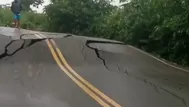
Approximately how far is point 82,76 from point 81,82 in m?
0.75

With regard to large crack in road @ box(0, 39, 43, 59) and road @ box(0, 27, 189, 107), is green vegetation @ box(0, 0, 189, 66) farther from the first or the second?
large crack in road @ box(0, 39, 43, 59)

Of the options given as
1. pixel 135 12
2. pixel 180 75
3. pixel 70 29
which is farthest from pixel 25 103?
pixel 70 29

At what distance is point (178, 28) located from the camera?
50.6 feet

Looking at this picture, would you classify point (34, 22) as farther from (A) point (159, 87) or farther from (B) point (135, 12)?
(A) point (159, 87)

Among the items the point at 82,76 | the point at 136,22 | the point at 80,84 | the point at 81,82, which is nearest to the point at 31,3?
the point at 136,22

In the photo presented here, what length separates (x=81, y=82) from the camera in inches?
393

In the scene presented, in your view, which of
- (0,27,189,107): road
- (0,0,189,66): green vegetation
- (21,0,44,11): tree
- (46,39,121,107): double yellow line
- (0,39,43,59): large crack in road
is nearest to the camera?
(46,39,121,107): double yellow line

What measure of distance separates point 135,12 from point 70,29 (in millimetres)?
10319

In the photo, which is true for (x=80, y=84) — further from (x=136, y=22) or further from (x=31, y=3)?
(x=31, y=3)

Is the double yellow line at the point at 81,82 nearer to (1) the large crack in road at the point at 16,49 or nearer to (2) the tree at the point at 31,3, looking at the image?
(1) the large crack in road at the point at 16,49

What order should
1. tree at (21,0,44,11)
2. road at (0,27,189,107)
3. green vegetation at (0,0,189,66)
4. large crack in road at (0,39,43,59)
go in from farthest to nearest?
tree at (21,0,44,11), green vegetation at (0,0,189,66), large crack in road at (0,39,43,59), road at (0,27,189,107)

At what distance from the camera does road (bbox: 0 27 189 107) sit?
333 inches

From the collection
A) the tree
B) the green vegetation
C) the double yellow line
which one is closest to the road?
the double yellow line

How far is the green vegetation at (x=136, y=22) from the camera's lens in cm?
1574
